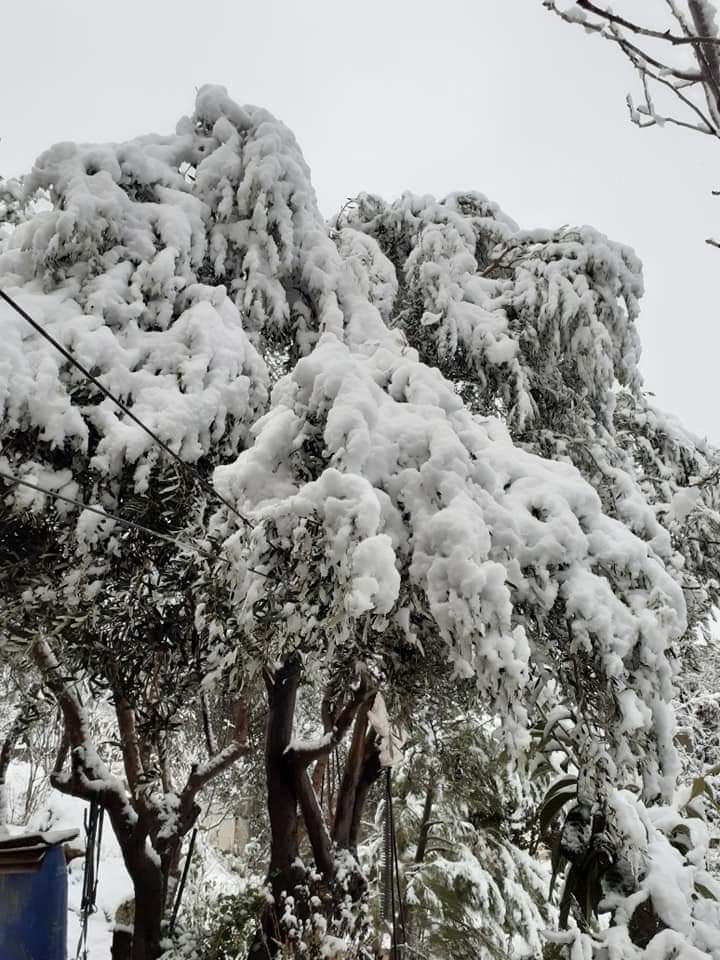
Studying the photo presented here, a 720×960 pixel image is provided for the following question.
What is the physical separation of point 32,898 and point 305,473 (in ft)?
8.32

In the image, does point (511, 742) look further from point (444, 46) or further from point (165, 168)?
point (165, 168)

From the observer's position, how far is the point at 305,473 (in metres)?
2.81

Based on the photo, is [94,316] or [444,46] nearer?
[444,46]

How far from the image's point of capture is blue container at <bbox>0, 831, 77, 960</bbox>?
10.5ft

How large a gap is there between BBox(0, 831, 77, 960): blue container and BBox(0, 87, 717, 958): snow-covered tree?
806mm

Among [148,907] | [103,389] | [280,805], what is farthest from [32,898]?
[103,389]

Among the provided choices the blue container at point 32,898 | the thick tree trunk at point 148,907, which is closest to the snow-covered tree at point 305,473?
the thick tree trunk at point 148,907

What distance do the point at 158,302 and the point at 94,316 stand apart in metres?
0.41

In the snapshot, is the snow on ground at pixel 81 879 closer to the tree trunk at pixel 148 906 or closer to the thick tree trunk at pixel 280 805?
the tree trunk at pixel 148 906

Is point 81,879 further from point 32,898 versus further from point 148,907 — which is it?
point 32,898

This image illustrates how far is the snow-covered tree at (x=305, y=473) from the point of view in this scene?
97.1 inches

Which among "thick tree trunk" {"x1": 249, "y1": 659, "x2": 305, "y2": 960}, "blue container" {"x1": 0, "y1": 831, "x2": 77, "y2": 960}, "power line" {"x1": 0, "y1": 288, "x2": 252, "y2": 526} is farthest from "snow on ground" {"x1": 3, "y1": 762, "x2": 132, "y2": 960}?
"power line" {"x1": 0, "y1": 288, "x2": 252, "y2": 526}

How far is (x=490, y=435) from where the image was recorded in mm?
3369

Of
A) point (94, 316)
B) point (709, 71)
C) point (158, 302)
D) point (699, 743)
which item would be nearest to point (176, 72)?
point (158, 302)
